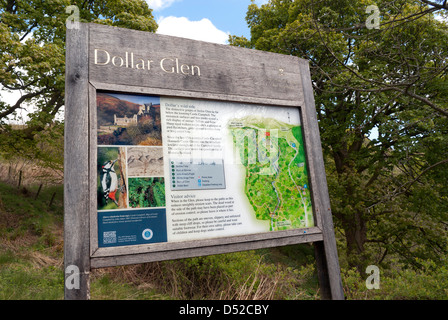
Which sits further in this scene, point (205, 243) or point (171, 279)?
point (171, 279)

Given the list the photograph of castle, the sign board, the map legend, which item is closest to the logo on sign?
the sign board

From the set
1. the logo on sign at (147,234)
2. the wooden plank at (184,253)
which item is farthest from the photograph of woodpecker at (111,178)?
the wooden plank at (184,253)

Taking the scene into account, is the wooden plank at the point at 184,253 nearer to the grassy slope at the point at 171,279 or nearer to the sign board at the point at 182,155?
the sign board at the point at 182,155

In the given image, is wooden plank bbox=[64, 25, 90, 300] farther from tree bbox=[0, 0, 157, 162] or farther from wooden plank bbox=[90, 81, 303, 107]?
tree bbox=[0, 0, 157, 162]

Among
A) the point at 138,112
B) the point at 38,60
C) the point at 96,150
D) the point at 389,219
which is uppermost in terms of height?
the point at 38,60

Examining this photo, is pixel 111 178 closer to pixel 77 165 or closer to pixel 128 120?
pixel 77 165

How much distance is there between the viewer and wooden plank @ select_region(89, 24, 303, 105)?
2527mm

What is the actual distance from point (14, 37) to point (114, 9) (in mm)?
4629

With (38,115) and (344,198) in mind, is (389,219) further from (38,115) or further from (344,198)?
(38,115)

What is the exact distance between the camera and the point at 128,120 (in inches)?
96.5

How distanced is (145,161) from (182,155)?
0.33 meters

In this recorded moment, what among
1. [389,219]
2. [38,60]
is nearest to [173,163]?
[38,60]

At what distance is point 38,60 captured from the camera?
924 centimetres

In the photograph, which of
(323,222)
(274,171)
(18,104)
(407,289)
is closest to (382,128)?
(407,289)
